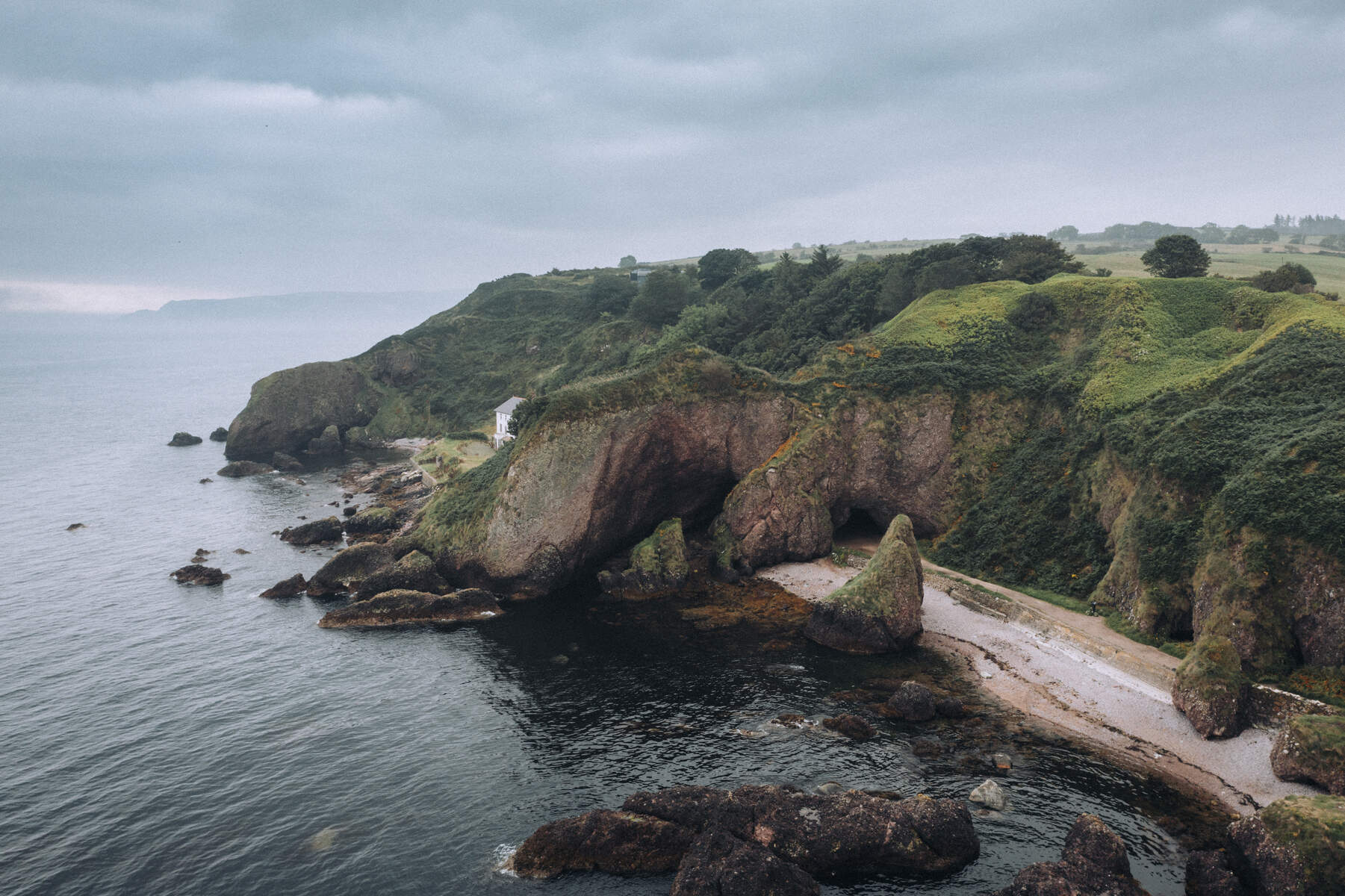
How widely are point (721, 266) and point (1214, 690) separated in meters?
110

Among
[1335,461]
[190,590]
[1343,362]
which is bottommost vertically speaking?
[190,590]

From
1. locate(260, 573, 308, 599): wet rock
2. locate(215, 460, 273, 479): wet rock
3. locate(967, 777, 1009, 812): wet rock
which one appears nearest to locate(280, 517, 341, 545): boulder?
locate(260, 573, 308, 599): wet rock

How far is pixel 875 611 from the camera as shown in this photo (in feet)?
135

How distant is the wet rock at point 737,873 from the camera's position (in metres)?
22.1

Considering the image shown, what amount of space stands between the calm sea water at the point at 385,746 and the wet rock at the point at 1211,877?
0.52m

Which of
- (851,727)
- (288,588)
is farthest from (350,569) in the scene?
(851,727)

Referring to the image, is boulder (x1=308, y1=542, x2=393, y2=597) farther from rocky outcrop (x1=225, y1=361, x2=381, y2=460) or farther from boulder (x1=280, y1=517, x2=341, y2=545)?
rocky outcrop (x1=225, y1=361, x2=381, y2=460)

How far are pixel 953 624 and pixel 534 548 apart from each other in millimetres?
29590

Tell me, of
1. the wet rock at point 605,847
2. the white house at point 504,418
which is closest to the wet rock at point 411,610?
the wet rock at point 605,847

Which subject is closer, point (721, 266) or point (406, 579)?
point (406, 579)

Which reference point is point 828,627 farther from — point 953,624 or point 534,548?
point 534,548

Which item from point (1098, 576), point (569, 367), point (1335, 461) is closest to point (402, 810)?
point (1098, 576)

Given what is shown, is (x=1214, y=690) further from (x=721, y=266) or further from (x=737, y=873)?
(x=721, y=266)

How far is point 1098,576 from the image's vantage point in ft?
146
